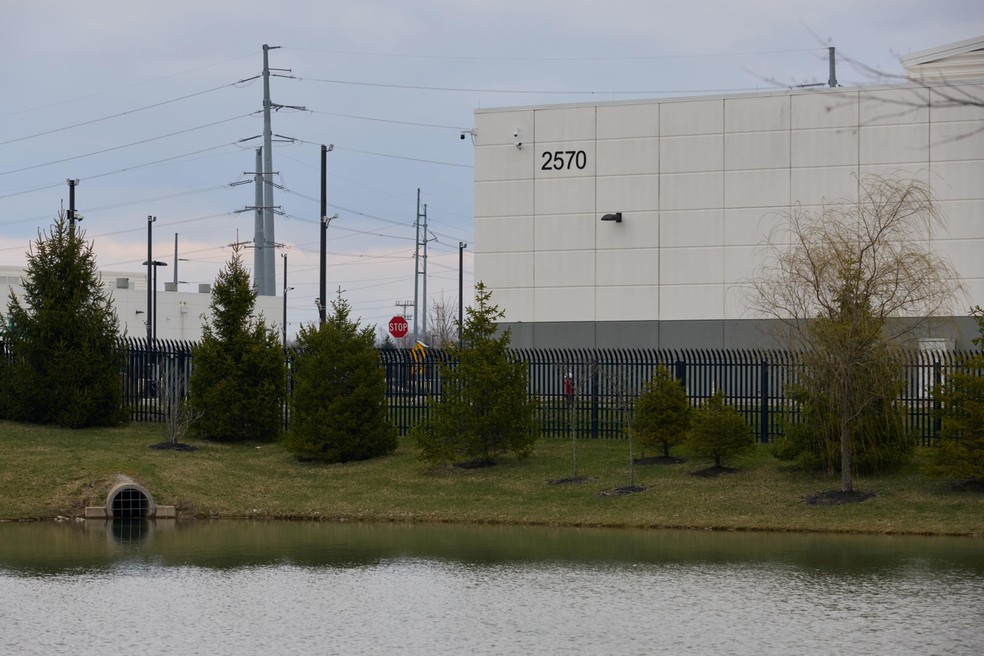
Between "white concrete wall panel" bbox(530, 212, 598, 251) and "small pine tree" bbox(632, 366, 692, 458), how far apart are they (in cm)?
2018

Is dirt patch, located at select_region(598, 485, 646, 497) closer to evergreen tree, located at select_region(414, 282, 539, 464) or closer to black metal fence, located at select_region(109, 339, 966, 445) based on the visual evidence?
black metal fence, located at select_region(109, 339, 966, 445)

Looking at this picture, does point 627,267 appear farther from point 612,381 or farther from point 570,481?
point 570,481

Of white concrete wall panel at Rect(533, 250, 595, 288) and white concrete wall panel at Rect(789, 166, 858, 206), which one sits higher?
white concrete wall panel at Rect(789, 166, 858, 206)

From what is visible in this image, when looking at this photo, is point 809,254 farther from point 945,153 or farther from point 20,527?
point 945,153

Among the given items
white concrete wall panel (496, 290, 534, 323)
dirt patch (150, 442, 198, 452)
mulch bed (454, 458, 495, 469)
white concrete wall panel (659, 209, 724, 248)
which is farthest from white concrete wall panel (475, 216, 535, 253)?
mulch bed (454, 458, 495, 469)

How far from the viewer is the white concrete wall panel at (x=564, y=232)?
46.1 meters

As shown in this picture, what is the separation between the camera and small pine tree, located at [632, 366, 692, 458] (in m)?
26.2

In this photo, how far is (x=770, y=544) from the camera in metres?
19.2

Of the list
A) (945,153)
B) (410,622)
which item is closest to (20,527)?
(410,622)

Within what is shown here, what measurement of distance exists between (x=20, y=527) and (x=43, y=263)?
12.2m

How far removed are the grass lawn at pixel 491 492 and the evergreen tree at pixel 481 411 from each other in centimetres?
49

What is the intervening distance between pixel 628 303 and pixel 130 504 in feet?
83.5

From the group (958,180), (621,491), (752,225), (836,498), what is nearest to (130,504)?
(621,491)

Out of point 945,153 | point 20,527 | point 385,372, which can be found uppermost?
point 945,153
